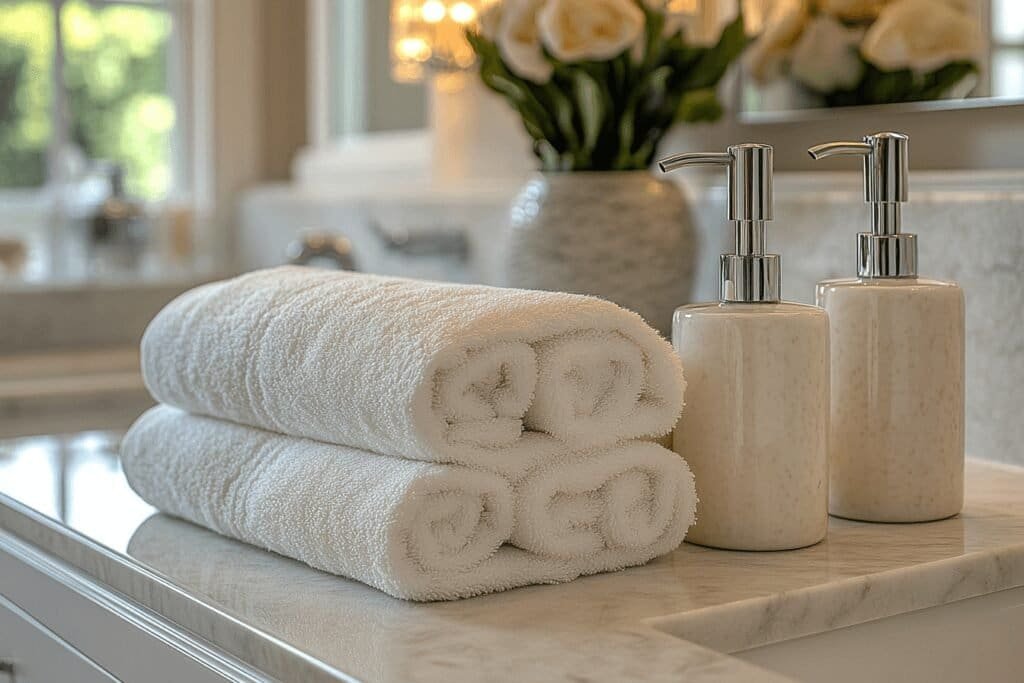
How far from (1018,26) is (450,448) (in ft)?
1.95

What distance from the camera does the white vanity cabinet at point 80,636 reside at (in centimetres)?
60

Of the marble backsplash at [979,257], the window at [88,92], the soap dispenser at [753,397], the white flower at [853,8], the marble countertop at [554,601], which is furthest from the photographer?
the window at [88,92]

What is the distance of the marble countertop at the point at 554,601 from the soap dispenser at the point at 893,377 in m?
0.02

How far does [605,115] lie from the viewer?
1.10 meters

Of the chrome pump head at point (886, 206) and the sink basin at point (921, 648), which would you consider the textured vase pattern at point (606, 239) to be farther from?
the sink basin at point (921, 648)

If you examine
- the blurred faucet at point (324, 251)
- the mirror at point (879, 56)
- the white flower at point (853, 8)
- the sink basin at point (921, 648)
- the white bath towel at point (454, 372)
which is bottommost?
the sink basin at point (921, 648)

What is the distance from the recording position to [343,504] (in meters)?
0.60

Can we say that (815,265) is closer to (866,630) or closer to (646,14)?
(646,14)

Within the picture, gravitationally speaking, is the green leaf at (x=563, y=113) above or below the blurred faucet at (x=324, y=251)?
above

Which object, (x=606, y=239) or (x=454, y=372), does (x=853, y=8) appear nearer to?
(x=606, y=239)

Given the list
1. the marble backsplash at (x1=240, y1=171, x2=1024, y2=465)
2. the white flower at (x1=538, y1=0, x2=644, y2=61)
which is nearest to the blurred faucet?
the marble backsplash at (x1=240, y1=171, x2=1024, y2=465)

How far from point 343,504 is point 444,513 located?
51 mm

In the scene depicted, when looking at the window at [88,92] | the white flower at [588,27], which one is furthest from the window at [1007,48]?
the window at [88,92]

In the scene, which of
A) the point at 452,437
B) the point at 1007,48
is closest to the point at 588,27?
the point at 1007,48
